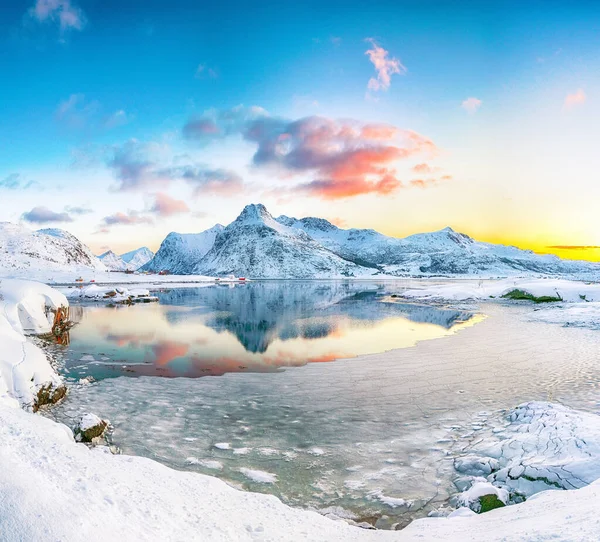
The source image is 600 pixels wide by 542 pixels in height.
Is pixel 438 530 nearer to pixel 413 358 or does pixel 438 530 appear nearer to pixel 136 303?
pixel 413 358

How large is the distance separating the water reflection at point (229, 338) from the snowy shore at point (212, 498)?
30.9ft

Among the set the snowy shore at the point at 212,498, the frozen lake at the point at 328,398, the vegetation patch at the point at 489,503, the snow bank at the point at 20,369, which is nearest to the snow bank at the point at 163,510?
the snowy shore at the point at 212,498

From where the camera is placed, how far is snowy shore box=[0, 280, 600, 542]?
15.7 feet

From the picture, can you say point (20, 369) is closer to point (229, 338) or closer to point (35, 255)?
point (229, 338)

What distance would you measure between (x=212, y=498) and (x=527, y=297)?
59378mm

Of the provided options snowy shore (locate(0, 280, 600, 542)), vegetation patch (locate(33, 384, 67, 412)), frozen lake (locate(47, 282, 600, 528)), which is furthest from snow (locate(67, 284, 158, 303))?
snowy shore (locate(0, 280, 600, 542))

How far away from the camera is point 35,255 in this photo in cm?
11600

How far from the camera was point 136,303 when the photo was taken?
51.8 metres

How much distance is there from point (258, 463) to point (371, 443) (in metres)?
3.15

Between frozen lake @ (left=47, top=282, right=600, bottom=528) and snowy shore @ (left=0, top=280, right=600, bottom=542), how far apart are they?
A: 3.29 feet

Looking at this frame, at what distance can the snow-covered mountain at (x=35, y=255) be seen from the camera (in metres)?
87.6

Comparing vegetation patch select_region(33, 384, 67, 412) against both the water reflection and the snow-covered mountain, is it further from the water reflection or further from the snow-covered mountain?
the snow-covered mountain

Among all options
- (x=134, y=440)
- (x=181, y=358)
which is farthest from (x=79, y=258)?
(x=134, y=440)

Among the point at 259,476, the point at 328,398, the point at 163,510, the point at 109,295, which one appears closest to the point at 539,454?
the point at 259,476
